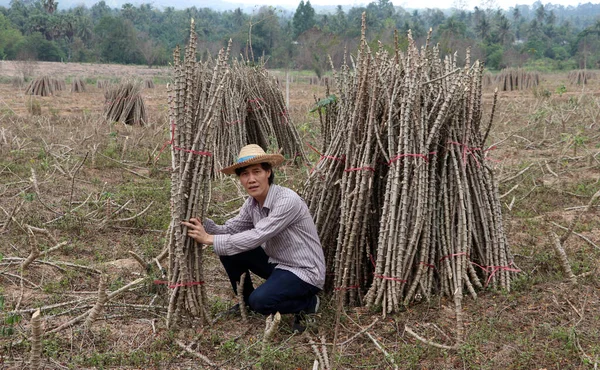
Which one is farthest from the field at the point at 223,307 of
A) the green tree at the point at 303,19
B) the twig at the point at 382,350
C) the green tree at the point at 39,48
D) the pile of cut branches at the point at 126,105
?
the green tree at the point at 303,19

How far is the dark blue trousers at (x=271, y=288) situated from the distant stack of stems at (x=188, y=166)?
0.96 feet

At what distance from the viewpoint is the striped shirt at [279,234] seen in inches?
117

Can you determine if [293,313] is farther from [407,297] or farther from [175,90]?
A: [175,90]

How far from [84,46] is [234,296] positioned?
151 feet

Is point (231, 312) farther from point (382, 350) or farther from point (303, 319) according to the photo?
point (382, 350)

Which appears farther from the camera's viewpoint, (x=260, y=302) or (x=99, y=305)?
(x=260, y=302)

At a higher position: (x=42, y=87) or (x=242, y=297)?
(x=42, y=87)

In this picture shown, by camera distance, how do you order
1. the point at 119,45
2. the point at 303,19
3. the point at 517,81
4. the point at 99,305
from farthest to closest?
the point at 303,19 < the point at 119,45 < the point at 517,81 < the point at 99,305

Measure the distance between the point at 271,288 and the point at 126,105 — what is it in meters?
7.60

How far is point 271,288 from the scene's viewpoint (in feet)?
10.1

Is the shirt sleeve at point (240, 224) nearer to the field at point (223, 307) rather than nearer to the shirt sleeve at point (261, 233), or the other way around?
the shirt sleeve at point (261, 233)

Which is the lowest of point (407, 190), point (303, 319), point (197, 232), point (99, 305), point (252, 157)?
point (303, 319)

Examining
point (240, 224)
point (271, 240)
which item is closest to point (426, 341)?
point (271, 240)

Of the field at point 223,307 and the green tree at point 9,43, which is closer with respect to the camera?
the field at point 223,307
